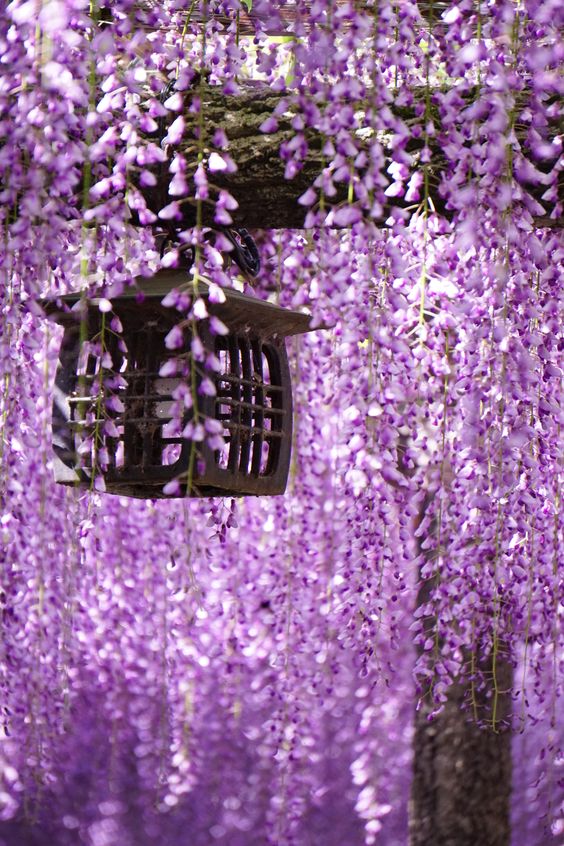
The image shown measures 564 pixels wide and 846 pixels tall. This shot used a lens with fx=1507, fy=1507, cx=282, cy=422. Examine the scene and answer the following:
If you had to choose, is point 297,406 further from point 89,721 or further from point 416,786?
point 89,721

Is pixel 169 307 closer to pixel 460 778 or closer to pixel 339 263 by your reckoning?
pixel 339 263

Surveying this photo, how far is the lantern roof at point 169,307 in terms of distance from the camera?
8.87 feet

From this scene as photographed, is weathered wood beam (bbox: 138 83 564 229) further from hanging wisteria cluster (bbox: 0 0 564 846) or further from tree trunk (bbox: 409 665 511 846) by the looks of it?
tree trunk (bbox: 409 665 511 846)

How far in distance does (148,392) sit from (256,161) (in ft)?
1.70

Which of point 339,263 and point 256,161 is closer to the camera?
point 339,263

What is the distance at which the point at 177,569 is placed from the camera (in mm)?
4793

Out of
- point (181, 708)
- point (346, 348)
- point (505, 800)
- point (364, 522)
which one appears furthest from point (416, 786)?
point (346, 348)

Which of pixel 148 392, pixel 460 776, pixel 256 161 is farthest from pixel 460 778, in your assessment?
pixel 256 161

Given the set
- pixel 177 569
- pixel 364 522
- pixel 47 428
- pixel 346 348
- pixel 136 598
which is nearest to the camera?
pixel 346 348

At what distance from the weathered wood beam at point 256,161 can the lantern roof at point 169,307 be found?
0.83ft

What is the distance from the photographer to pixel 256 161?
297 centimetres

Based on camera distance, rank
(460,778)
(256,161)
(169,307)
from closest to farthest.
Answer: (169,307), (256,161), (460,778)

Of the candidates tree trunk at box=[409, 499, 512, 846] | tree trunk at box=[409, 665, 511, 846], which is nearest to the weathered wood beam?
tree trunk at box=[409, 499, 512, 846]

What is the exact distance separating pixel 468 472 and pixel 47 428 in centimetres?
154
